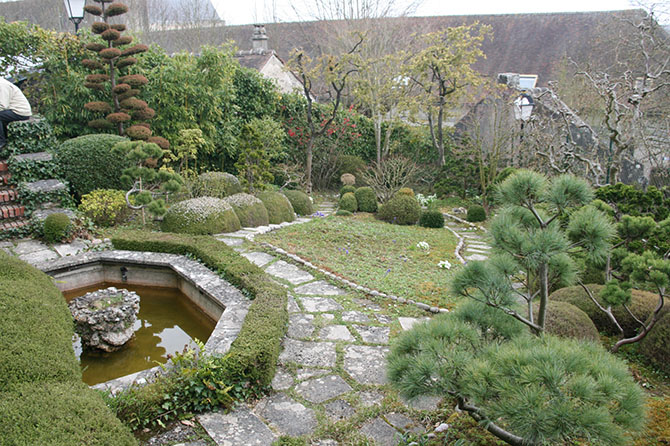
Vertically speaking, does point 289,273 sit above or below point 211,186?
below

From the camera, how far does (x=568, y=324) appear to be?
3.30 metres

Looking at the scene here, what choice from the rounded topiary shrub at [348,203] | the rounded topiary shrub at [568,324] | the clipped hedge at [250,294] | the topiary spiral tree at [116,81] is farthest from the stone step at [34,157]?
the rounded topiary shrub at [568,324]

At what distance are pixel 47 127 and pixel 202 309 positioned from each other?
5275 mm

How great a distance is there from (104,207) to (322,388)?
516 cm

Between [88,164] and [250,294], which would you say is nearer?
[250,294]

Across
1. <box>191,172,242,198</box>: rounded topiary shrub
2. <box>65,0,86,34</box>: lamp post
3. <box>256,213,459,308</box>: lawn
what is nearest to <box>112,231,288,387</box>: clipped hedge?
<box>256,213,459,308</box>: lawn

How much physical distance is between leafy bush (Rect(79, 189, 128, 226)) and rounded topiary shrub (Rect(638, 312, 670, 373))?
6.73m

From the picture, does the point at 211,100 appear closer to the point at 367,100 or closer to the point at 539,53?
the point at 367,100

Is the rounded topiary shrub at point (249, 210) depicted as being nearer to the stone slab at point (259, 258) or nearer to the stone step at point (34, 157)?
the stone slab at point (259, 258)

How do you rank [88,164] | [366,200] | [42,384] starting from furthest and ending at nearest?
[366,200] < [88,164] < [42,384]

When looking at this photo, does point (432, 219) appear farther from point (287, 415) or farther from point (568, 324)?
point (287, 415)

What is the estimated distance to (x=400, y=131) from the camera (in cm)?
1415

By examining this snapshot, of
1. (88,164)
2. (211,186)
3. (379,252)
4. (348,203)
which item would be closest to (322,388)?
(379,252)

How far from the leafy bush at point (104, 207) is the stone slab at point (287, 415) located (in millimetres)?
4986
